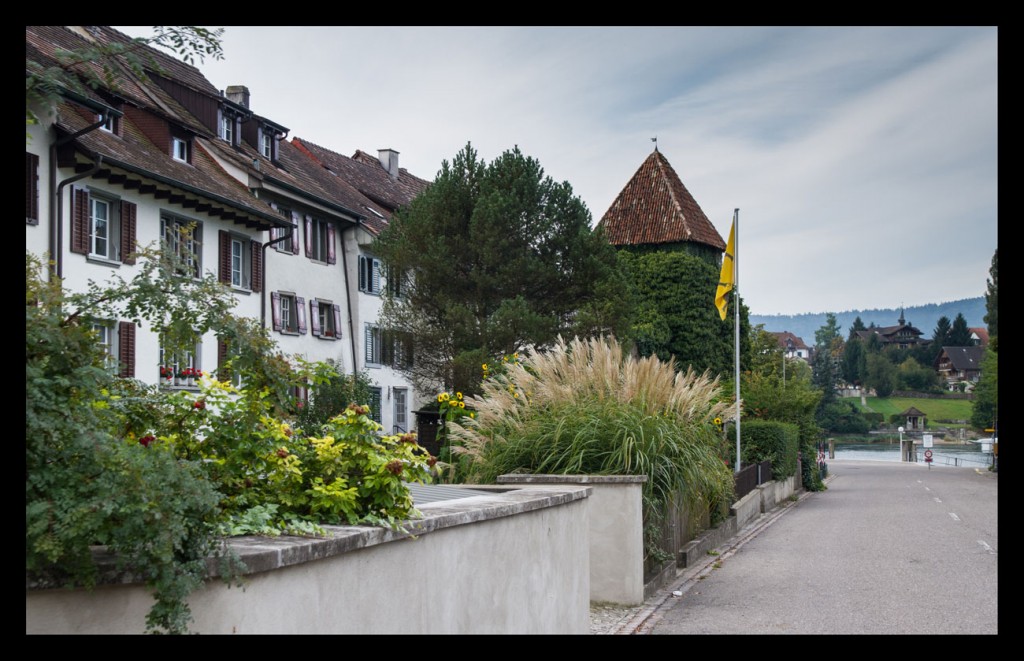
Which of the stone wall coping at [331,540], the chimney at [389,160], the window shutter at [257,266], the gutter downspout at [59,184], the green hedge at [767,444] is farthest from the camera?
the chimney at [389,160]

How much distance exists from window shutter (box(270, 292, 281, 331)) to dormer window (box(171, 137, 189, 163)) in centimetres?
478

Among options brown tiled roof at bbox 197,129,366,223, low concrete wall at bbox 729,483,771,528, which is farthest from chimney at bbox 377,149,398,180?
low concrete wall at bbox 729,483,771,528

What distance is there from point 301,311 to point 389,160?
650 inches

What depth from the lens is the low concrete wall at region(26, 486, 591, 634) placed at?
357 centimetres

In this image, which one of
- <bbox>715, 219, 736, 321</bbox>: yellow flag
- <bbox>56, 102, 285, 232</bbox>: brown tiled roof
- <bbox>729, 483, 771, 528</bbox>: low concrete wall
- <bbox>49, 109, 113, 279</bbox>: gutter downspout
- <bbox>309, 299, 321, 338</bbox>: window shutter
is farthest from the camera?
<bbox>309, 299, 321, 338</bbox>: window shutter

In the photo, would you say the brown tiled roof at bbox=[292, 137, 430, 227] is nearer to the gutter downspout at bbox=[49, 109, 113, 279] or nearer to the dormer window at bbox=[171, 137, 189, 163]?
the dormer window at bbox=[171, 137, 189, 163]

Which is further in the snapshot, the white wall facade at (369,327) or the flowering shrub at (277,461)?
the white wall facade at (369,327)

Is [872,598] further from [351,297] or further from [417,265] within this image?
[351,297]

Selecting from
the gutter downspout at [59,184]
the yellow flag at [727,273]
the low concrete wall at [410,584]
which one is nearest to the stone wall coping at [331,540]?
the low concrete wall at [410,584]

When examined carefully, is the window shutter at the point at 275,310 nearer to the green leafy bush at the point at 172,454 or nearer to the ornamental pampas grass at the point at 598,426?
the ornamental pampas grass at the point at 598,426

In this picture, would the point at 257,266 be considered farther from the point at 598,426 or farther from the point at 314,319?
the point at 598,426

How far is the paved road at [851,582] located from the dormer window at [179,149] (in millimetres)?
17434

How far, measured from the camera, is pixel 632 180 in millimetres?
50969

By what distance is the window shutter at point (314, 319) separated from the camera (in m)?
34.2
